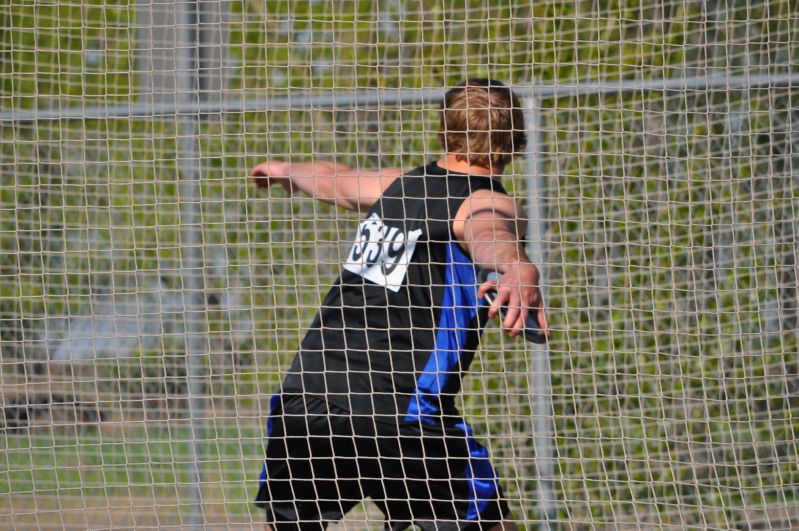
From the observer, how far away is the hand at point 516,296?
2354mm

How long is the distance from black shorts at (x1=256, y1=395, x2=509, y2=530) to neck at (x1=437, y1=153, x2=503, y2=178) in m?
0.77

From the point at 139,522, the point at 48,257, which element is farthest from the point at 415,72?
the point at 139,522

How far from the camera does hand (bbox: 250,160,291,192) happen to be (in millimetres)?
3195

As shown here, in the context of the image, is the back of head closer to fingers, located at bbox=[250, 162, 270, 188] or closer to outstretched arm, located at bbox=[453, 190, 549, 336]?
outstretched arm, located at bbox=[453, 190, 549, 336]

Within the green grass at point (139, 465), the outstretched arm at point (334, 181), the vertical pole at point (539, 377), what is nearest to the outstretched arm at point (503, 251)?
the outstretched arm at point (334, 181)

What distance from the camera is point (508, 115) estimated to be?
2.89 m

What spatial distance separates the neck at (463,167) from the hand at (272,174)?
1.91ft

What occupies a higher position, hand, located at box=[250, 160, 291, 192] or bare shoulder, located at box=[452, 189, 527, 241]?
hand, located at box=[250, 160, 291, 192]

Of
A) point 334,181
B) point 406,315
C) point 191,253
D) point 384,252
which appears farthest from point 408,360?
point 191,253

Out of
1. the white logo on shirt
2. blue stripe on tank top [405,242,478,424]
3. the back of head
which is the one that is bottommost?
blue stripe on tank top [405,242,478,424]

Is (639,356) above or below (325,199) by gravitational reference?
below

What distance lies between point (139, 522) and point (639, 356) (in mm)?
2422

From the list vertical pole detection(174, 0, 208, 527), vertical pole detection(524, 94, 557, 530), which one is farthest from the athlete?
vertical pole detection(174, 0, 208, 527)

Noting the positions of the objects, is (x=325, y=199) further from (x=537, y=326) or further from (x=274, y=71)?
(x=274, y=71)
